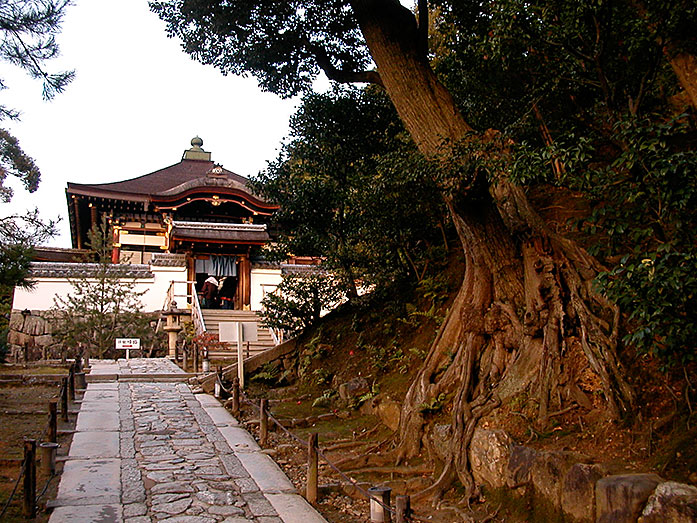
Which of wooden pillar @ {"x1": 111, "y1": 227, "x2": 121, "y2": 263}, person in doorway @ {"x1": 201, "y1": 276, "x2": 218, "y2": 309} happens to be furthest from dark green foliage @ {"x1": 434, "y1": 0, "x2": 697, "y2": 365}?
wooden pillar @ {"x1": 111, "y1": 227, "x2": 121, "y2": 263}

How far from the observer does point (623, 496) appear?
4066mm

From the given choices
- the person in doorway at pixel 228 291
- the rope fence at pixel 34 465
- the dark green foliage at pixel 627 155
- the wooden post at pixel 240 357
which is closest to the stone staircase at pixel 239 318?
the person in doorway at pixel 228 291

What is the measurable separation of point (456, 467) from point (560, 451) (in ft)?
4.15

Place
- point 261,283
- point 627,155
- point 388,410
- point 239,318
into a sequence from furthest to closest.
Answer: point 261,283, point 239,318, point 388,410, point 627,155

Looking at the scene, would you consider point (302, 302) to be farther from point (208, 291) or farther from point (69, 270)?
point (69, 270)

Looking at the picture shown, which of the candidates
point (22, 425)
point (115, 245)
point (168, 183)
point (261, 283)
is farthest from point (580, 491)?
point (168, 183)

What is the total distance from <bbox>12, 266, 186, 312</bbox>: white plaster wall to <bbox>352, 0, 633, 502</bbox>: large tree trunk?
605 inches

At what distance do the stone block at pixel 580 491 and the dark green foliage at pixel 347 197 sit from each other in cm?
592

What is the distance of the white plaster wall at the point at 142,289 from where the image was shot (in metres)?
21.1

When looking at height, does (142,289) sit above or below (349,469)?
above

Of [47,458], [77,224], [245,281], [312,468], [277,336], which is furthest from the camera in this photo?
[77,224]

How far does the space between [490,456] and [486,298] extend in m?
2.29

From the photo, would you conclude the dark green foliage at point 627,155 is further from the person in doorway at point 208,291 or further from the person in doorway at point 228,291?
the person in doorway at point 228,291

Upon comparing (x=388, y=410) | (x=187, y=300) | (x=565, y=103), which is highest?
(x=565, y=103)
